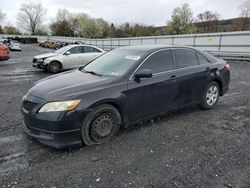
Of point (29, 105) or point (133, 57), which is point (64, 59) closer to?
point (133, 57)

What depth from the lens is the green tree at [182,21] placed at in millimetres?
39062

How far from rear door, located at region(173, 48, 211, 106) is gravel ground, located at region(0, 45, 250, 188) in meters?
0.55

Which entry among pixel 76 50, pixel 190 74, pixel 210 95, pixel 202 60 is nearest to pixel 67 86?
pixel 190 74

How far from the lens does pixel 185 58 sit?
440cm

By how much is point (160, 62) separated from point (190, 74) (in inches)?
32.3

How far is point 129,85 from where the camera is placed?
3398 millimetres

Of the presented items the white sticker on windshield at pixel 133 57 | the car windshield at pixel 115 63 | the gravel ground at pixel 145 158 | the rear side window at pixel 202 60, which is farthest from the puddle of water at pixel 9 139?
the rear side window at pixel 202 60

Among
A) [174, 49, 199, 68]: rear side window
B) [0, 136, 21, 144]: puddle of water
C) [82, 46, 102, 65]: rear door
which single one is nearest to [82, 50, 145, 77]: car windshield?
[174, 49, 199, 68]: rear side window

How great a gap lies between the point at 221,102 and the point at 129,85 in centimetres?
337

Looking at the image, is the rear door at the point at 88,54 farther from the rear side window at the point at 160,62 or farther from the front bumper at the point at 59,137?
the front bumper at the point at 59,137

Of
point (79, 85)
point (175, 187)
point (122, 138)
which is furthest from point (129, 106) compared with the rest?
point (175, 187)

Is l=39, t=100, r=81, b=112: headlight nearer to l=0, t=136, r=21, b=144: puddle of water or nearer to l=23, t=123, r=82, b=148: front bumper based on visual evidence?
l=23, t=123, r=82, b=148: front bumper

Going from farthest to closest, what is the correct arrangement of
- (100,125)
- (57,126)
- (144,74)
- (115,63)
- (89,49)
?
(89,49) → (115,63) → (144,74) → (100,125) → (57,126)

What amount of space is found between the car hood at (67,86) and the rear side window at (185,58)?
1701mm
